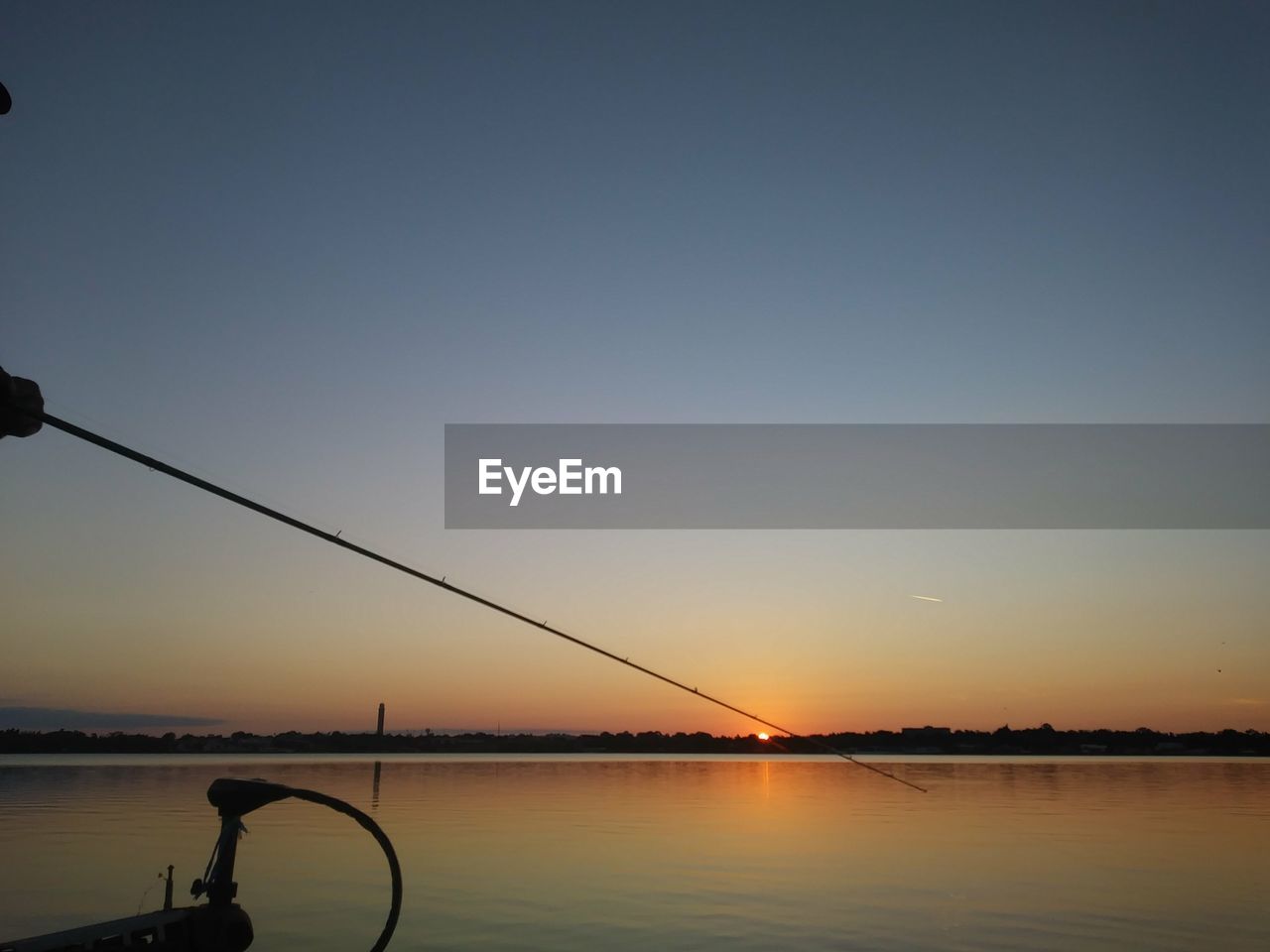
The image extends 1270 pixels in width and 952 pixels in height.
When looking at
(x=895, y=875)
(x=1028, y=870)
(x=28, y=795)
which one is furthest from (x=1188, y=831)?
(x=28, y=795)

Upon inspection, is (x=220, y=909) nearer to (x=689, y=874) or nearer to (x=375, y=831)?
(x=375, y=831)

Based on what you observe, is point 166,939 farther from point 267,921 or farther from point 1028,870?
point 1028,870

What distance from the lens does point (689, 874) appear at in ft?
84.0

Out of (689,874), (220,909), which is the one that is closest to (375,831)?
(220,909)

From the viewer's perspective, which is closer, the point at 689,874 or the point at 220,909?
the point at 220,909

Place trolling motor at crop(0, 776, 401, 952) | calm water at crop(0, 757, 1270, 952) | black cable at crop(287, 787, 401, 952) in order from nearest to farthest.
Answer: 1. trolling motor at crop(0, 776, 401, 952)
2. black cable at crop(287, 787, 401, 952)
3. calm water at crop(0, 757, 1270, 952)

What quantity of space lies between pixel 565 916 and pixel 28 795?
47951mm

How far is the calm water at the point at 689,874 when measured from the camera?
19.0 metres

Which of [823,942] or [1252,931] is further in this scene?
[1252,931]

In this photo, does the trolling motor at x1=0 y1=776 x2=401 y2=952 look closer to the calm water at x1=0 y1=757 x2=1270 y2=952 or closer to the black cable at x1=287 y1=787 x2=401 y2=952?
the black cable at x1=287 y1=787 x2=401 y2=952

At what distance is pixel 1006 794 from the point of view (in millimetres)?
60531

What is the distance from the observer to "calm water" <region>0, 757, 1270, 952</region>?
62.4 feet

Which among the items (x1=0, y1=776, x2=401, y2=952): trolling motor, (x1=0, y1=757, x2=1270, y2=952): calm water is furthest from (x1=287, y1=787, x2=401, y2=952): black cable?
(x1=0, y1=757, x2=1270, y2=952): calm water

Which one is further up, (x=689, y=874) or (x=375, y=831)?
(x=375, y=831)
